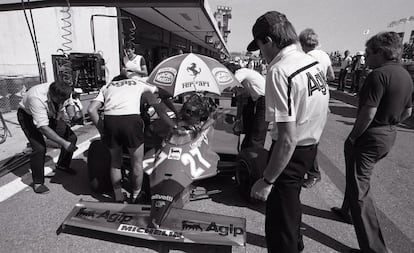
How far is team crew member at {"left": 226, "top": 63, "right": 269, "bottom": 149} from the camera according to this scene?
422cm

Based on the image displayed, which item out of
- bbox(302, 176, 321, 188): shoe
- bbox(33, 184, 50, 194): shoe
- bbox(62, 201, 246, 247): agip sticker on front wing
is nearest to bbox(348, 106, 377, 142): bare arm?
bbox(62, 201, 246, 247): agip sticker on front wing

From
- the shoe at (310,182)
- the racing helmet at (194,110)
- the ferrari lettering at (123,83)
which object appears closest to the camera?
the ferrari lettering at (123,83)

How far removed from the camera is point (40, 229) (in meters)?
2.68

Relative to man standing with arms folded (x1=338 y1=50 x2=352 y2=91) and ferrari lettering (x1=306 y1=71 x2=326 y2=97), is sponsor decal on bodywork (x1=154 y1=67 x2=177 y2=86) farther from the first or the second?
man standing with arms folded (x1=338 y1=50 x2=352 y2=91)

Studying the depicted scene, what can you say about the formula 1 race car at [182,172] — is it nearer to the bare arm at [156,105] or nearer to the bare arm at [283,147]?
the bare arm at [156,105]

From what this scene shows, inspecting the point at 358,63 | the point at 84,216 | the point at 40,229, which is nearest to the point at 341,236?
the point at 84,216

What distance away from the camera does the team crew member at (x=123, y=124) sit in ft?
9.71

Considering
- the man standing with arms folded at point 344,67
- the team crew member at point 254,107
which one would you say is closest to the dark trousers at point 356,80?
the man standing with arms folded at point 344,67

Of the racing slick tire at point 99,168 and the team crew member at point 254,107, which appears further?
the team crew member at point 254,107

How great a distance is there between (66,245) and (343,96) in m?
15.0

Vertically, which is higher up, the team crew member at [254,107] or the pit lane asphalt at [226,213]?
the team crew member at [254,107]

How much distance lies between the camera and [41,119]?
3.21m

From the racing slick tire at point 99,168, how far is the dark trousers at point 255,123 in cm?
223

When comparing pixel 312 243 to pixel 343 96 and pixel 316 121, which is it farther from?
pixel 343 96
